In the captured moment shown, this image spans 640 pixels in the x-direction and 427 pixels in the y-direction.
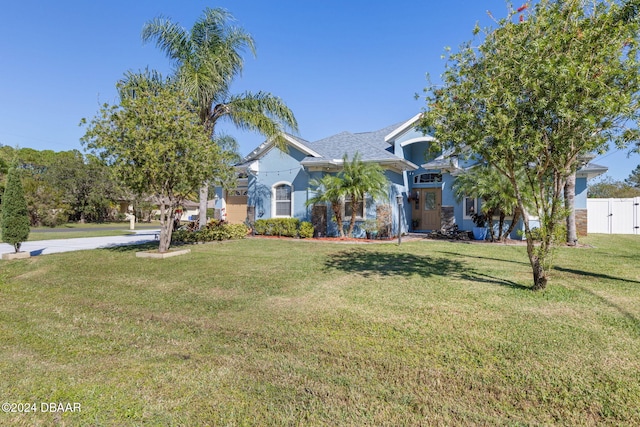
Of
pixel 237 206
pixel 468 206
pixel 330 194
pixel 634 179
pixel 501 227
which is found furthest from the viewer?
pixel 634 179

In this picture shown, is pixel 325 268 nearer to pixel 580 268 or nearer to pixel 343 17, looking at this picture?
pixel 580 268

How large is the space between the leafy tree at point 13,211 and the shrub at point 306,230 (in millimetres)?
10157

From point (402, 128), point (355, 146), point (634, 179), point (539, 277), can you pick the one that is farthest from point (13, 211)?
point (634, 179)

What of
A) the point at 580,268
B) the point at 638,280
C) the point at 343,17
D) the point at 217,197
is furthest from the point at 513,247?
the point at 217,197

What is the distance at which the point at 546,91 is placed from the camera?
5371 mm

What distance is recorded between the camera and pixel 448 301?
18.7 feet

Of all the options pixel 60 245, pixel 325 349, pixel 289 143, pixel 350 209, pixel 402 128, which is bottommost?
pixel 325 349

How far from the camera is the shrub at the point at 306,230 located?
1614 centimetres

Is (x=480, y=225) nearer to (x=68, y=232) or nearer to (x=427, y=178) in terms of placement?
(x=427, y=178)

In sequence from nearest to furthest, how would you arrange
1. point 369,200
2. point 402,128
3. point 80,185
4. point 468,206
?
point 369,200 → point 468,206 → point 402,128 → point 80,185

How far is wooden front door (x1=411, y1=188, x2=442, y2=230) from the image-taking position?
1892cm

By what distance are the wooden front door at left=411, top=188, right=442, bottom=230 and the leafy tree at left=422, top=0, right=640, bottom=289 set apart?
12.6m

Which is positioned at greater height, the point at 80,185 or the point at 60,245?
the point at 80,185

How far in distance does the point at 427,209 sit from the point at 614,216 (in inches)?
468
